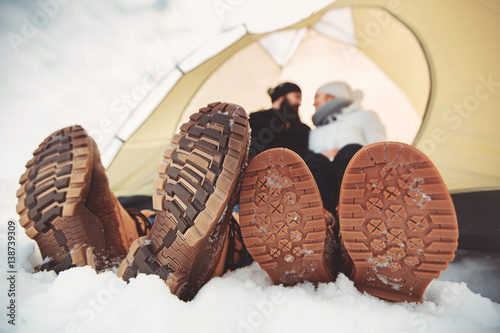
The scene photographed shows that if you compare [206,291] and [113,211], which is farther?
[113,211]

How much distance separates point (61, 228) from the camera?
1.82 ft

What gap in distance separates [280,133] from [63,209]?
797 millimetres

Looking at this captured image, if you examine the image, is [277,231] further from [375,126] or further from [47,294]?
[375,126]

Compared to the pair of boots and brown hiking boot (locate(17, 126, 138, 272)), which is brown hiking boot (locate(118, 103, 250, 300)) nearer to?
the pair of boots

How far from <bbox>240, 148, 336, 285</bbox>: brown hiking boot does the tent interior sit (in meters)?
0.52

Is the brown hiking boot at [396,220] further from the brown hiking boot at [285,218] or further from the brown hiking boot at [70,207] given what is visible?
the brown hiking boot at [70,207]

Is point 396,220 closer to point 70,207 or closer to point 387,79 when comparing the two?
point 70,207

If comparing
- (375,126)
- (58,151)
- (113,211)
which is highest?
(58,151)

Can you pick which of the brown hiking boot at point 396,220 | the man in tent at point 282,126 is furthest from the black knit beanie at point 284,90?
the brown hiking boot at point 396,220

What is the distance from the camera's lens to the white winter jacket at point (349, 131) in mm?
965

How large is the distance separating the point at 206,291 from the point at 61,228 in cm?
34

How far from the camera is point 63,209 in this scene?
54 centimetres

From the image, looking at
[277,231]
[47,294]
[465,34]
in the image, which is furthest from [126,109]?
[465,34]

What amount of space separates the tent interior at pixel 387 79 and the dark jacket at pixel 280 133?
0.26ft
